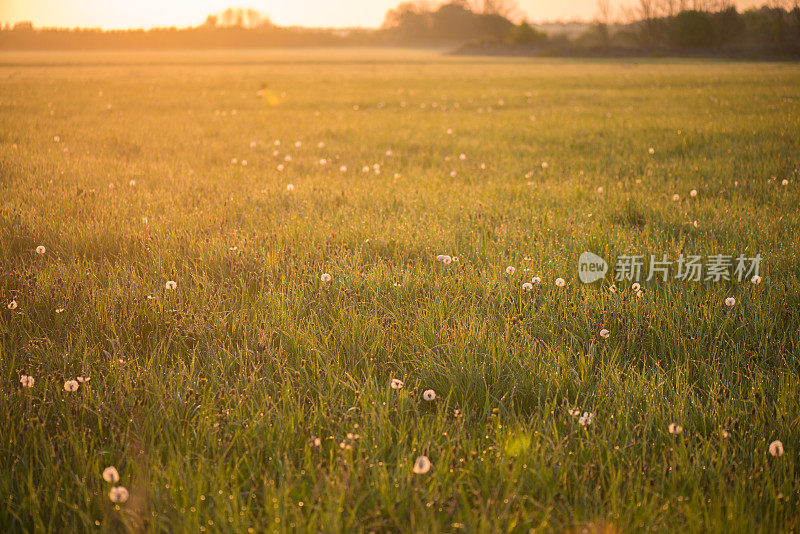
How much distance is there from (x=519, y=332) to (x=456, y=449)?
92 centimetres

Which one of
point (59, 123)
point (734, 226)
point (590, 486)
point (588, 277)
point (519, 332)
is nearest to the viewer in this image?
point (590, 486)

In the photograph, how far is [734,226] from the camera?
12.8ft

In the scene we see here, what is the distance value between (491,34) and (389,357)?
327 feet

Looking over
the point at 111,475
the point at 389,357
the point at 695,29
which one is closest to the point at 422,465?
the point at 389,357

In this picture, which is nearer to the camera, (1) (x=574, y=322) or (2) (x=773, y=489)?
(2) (x=773, y=489)

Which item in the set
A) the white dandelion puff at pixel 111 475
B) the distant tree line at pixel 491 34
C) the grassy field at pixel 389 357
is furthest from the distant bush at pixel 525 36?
the white dandelion puff at pixel 111 475

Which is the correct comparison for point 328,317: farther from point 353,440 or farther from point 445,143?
point 445,143

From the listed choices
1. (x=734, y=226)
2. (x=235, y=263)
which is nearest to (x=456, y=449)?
(x=235, y=263)

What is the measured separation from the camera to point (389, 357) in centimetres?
230

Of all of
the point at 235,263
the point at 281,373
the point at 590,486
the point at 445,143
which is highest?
the point at 445,143

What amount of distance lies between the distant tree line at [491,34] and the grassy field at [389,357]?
45783 mm

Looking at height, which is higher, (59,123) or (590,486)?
(59,123)

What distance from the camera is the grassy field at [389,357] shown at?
4.99ft

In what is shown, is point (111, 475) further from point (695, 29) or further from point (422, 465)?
point (695, 29)
